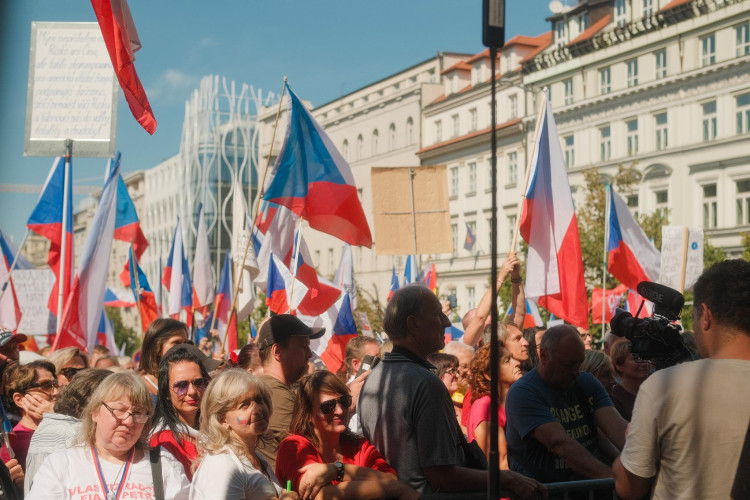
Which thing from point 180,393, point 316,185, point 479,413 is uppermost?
point 316,185

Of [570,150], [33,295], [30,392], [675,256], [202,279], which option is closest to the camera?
[30,392]

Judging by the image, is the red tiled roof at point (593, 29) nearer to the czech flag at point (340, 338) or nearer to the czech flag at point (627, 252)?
the czech flag at point (627, 252)

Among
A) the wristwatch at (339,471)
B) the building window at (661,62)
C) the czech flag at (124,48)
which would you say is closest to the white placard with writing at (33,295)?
the czech flag at (124,48)

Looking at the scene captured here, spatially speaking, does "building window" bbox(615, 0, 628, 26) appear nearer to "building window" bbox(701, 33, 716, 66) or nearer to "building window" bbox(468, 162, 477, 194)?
"building window" bbox(701, 33, 716, 66)

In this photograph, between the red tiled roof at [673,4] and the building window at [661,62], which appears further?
the building window at [661,62]

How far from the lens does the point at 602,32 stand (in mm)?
43719

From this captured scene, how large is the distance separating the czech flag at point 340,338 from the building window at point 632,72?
32908 mm

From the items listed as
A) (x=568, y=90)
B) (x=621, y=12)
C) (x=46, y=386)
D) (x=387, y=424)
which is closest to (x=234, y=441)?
(x=387, y=424)

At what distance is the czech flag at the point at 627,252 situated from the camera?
47.6 feet

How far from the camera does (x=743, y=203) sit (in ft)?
124

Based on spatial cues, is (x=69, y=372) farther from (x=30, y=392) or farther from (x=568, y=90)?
(x=568, y=90)

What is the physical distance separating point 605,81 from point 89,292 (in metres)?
37.0

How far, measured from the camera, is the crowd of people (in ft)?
10.0

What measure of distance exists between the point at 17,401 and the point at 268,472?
222cm
